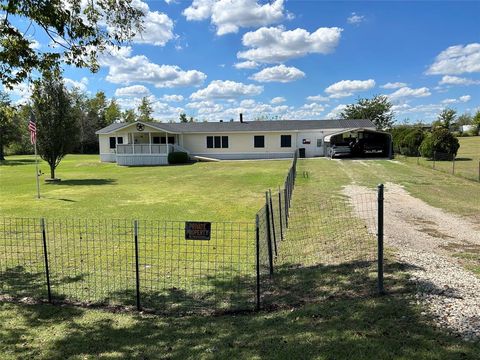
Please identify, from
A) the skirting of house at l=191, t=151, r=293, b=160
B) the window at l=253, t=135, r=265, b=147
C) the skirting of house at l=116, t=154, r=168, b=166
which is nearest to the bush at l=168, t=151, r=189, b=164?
the skirting of house at l=116, t=154, r=168, b=166

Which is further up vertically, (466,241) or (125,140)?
(125,140)

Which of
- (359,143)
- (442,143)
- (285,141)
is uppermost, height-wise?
(285,141)

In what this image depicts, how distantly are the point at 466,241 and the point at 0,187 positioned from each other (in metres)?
21.0

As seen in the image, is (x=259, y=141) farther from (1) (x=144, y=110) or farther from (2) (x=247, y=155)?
(1) (x=144, y=110)

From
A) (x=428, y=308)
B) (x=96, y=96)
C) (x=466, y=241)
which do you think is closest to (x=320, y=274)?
(x=428, y=308)

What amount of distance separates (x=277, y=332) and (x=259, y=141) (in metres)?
34.3

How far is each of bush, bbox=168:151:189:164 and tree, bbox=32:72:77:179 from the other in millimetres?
11979

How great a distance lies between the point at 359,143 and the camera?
34.4 meters

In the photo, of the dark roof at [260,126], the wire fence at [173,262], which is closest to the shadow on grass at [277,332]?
the wire fence at [173,262]

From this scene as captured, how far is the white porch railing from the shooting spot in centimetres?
3362

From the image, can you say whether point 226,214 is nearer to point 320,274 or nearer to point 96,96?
point 320,274

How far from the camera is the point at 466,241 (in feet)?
24.3

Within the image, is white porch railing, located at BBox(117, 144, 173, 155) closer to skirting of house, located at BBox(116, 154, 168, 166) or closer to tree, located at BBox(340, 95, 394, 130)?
skirting of house, located at BBox(116, 154, 168, 166)

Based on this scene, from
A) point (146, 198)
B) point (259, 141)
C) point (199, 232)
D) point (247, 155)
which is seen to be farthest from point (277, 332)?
point (259, 141)
